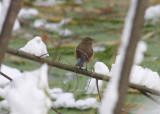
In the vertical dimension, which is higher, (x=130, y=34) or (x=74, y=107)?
(x=130, y=34)

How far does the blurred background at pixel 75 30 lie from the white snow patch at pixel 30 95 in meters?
0.95

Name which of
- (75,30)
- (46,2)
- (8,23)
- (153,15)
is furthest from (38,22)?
(8,23)

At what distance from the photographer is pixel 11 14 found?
48 centimetres

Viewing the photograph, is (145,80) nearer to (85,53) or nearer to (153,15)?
(85,53)

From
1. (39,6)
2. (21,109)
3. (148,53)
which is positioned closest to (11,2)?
(21,109)

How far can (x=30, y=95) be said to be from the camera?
47 cm

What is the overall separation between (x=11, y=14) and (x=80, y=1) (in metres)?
3.49

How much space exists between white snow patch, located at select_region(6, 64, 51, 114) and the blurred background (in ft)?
3.11

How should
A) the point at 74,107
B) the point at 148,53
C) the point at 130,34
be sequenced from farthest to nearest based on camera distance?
1. the point at 148,53
2. the point at 74,107
3. the point at 130,34

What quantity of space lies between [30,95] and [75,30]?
246 cm

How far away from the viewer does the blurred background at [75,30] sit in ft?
6.09

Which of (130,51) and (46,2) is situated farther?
(46,2)

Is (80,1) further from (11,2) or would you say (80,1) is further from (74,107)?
(11,2)

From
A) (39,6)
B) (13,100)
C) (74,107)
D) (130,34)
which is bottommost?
(74,107)
